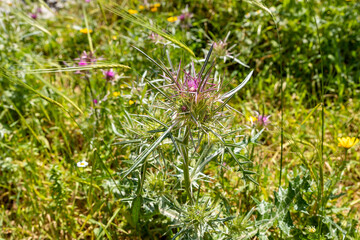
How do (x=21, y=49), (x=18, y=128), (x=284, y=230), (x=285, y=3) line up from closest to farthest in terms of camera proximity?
(x=284, y=230) → (x=18, y=128) → (x=21, y=49) → (x=285, y=3)

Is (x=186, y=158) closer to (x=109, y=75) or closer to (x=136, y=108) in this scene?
(x=136, y=108)

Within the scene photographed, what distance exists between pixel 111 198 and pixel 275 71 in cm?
170

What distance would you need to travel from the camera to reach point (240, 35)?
8.79ft

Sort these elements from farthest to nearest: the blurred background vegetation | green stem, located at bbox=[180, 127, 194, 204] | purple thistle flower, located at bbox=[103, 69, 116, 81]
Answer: purple thistle flower, located at bbox=[103, 69, 116, 81], the blurred background vegetation, green stem, located at bbox=[180, 127, 194, 204]

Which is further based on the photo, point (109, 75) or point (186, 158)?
point (109, 75)

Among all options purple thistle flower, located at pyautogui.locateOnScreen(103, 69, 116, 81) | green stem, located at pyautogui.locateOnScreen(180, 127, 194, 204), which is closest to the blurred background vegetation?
purple thistle flower, located at pyautogui.locateOnScreen(103, 69, 116, 81)

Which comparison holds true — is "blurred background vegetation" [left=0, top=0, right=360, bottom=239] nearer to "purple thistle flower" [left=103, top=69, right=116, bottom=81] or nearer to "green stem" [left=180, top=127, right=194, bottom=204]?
"purple thistle flower" [left=103, top=69, right=116, bottom=81]

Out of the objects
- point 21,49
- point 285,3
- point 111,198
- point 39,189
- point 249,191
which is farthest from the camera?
point 285,3

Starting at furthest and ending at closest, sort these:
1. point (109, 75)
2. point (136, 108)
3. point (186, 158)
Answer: point (109, 75)
point (136, 108)
point (186, 158)

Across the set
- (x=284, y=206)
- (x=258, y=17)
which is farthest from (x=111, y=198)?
(x=258, y=17)

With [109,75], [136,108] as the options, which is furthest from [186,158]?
[109,75]

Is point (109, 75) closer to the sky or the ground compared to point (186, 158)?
closer to the ground

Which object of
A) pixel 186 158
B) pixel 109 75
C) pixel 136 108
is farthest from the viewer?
pixel 109 75

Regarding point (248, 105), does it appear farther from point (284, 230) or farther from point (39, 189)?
point (39, 189)
